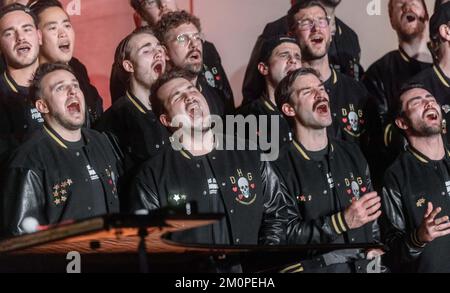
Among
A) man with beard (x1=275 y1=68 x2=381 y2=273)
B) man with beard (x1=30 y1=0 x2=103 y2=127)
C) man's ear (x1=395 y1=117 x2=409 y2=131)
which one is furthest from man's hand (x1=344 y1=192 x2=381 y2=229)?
man with beard (x1=30 y1=0 x2=103 y2=127)

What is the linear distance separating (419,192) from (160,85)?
1.10 m

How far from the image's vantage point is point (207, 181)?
407 centimetres

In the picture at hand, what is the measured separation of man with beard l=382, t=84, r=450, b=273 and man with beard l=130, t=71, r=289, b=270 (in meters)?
0.50

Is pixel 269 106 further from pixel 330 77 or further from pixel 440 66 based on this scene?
pixel 440 66

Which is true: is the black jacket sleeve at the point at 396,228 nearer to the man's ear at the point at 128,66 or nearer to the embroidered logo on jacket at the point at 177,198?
the embroidered logo on jacket at the point at 177,198

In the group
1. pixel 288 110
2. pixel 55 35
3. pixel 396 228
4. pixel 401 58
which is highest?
pixel 55 35

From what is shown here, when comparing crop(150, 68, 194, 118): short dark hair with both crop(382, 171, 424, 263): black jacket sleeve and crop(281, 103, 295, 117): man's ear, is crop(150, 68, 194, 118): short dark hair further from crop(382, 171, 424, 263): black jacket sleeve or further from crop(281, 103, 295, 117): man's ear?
crop(382, 171, 424, 263): black jacket sleeve

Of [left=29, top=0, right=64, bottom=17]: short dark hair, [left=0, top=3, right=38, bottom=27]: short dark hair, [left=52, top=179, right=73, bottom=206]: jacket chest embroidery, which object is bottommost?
[left=52, top=179, right=73, bottom=206]: jacket chest embroidery

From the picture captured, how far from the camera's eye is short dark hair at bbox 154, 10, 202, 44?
463 cm

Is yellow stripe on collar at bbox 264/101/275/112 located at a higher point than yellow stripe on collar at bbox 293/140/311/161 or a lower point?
higher

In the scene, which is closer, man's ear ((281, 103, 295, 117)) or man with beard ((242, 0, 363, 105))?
man's ear ((281, 103, 295, 117))

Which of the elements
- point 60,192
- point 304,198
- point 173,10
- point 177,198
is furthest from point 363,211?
point 173,10
